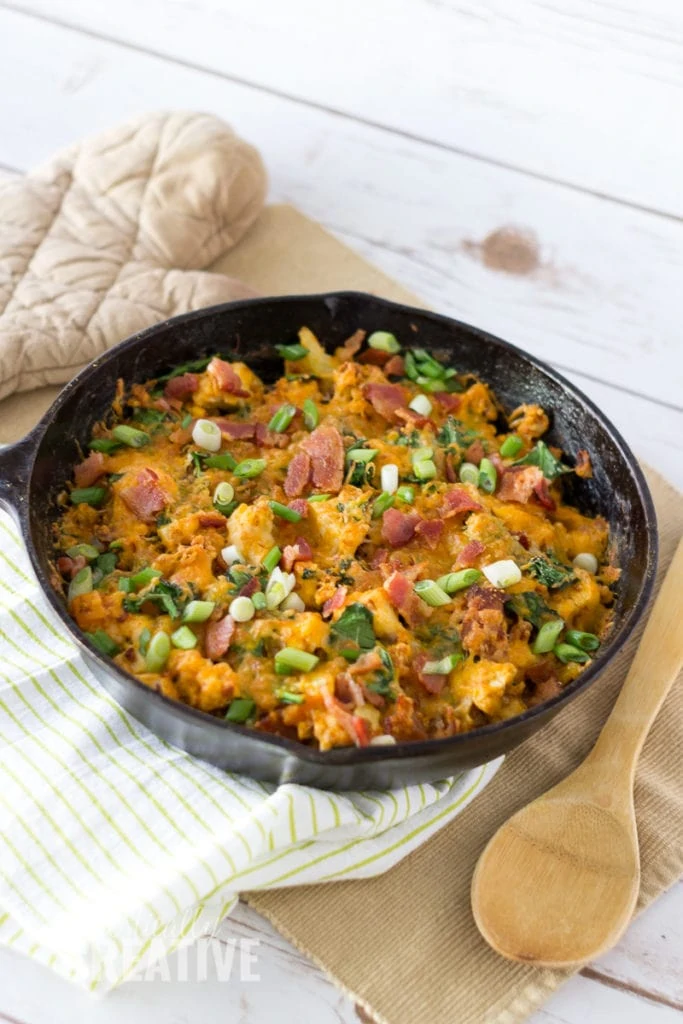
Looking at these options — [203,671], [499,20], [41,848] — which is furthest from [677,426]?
[41,848]

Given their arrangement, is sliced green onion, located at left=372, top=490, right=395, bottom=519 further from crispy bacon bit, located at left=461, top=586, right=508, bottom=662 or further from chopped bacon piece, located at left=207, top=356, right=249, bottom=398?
chopped bacon piece, located at left=207, top=356, right=249, bottom=398

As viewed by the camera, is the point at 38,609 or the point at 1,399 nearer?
the point at 38,609

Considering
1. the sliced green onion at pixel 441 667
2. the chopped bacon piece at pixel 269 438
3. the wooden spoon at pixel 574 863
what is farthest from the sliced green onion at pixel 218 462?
the wooden spoon at pixel 574 863

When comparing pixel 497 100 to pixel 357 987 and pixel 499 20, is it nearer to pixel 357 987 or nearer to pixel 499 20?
pixel 499 20

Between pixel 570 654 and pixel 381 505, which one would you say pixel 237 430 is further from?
pixel 570 654

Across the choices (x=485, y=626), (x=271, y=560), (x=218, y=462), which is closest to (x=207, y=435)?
(x=218, y=462)

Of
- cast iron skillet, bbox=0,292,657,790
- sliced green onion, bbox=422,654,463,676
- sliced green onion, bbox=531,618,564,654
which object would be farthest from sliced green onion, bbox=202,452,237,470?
sliced green onion, bbox=531,618,564,654
